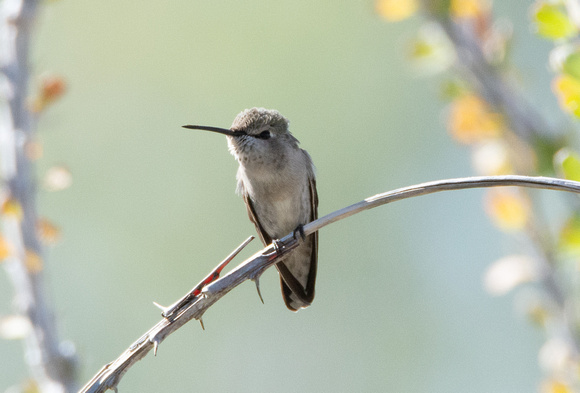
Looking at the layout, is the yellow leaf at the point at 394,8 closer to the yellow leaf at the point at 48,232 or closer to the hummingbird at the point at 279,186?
the hummingbird at the point at 279,186

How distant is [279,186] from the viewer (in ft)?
14.7

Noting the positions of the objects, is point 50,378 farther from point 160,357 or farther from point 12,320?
point 160,357

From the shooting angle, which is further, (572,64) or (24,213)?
(24,213)

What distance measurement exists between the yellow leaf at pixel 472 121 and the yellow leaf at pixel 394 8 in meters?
0.51

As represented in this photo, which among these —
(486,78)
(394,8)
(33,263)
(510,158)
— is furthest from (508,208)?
(33,263)

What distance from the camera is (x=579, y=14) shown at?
6.56 ft

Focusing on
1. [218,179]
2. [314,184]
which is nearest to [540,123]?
[314,184]

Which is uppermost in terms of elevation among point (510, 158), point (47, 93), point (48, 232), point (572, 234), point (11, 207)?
point (47, 93)

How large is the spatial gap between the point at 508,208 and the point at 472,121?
467 millimetres

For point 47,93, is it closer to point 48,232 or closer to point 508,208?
point 48,232

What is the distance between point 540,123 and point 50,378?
2222 mm

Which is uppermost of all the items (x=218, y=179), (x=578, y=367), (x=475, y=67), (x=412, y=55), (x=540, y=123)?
(x=218, y=179)

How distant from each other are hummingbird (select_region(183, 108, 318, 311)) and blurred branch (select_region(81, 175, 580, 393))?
2060mm

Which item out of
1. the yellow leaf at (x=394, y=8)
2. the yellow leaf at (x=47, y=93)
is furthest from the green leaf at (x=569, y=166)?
the yellow leaf at (x=47, y=93)
